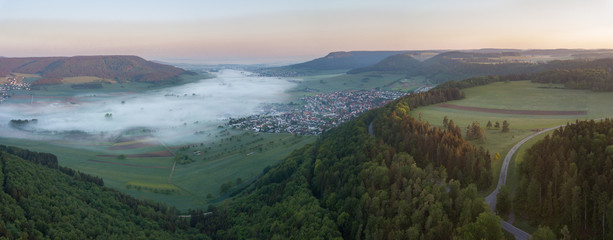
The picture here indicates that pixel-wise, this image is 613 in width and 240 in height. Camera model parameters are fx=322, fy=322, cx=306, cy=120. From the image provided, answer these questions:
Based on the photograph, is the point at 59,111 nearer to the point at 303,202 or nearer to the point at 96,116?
the point at 96,116

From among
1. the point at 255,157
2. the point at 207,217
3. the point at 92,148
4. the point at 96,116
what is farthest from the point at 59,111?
the point at 207,217

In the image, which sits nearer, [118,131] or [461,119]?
[461,119]

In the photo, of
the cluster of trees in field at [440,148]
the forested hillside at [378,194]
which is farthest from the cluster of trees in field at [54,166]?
the cluster of trees in field at [440,148]

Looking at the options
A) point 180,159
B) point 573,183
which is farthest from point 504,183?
point 180,159

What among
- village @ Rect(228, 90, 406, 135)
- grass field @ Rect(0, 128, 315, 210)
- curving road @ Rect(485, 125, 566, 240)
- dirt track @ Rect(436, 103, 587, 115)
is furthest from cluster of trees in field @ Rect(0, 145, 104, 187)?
dirt track @ Rect(436, 103, 587, 115)

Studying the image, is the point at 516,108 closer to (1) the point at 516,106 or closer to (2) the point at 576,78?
(1) the point at 516,106

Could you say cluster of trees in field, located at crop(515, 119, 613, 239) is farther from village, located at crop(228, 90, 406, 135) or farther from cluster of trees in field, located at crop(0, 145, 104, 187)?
village, located at crop(228, 90, 406, 135)
